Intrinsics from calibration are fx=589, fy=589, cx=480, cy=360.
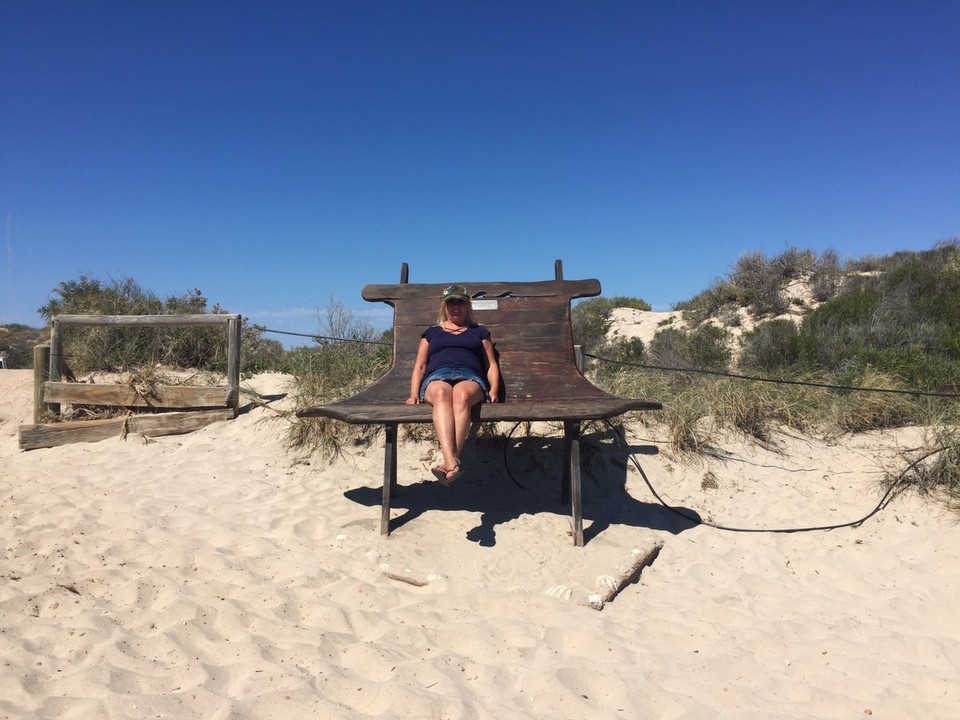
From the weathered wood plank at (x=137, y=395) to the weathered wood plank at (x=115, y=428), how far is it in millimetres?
140

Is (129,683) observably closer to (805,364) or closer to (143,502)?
(143,502)

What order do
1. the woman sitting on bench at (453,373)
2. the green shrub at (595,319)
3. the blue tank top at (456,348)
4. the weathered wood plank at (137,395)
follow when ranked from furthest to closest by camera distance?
the green shrub at (595,319)
the weathered wood plank at (137,395)
the blue tank top at (456,348)
the woman sitting on bench at (453,373)

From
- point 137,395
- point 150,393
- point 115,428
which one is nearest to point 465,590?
point 115,428

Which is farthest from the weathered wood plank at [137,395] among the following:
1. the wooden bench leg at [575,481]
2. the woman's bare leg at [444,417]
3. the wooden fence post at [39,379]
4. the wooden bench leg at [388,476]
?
the wooden bench leg at [575,481]

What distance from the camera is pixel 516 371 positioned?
15.9 ft

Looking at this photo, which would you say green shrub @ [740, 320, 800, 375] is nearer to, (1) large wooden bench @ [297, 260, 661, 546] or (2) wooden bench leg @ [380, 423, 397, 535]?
(1) large wooden bench @ [297, 260, 661, 546]

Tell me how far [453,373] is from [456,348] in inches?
11.7

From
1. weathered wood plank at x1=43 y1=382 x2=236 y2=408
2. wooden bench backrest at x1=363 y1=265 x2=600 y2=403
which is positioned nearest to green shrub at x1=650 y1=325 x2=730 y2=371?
wooden bench backrest at x1=363 y1=265 x2=600 y2=403

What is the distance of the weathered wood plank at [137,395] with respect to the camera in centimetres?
630

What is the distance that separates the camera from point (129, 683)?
2258mm

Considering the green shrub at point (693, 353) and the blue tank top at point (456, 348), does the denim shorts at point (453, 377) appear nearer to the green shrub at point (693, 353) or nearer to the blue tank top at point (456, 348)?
the blue tank top at point (456, 348)

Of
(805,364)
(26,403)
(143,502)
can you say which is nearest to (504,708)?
(143,502)

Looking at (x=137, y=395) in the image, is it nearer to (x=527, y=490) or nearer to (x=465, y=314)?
(x=465, y=314)

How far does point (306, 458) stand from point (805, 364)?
20.6 ft
